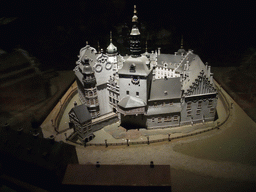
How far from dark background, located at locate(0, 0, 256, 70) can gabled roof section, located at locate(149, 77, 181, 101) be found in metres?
12.7

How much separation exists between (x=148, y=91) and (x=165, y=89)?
10.6 ft

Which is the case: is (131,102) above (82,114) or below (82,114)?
above

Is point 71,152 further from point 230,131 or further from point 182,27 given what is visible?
point 182,27

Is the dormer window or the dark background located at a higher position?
the dark background

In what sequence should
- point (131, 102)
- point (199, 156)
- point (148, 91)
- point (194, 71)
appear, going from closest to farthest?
point (199, 156), point (131, 102), point (148, 91), point (194, 71)

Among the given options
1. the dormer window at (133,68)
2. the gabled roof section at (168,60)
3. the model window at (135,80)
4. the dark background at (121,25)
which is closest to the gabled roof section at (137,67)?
the dormer window at (133,68)

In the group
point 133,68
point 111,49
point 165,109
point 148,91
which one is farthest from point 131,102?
point 111,49

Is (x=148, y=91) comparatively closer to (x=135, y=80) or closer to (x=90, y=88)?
(x=135, y=80)

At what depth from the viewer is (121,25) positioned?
5906 cm

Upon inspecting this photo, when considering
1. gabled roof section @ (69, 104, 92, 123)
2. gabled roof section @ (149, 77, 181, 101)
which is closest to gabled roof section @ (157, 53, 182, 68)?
gabled roof section @ (149, 77, 181, 101)

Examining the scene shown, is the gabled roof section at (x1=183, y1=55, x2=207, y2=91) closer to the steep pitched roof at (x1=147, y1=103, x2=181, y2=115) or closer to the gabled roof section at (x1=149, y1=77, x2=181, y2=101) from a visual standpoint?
the gabled roof section at (x1=149, y1=77, x2=181, y2=101)

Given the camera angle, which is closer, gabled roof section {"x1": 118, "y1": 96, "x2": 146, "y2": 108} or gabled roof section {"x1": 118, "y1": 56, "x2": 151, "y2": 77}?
gabled roof section {"x1": 118, "y1": 56, "x2": 151, "y2": 77}

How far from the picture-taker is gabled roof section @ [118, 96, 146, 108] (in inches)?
1478

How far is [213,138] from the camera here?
35.3 meters
